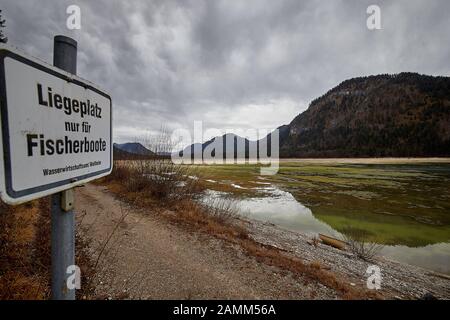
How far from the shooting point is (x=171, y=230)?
9.20 m

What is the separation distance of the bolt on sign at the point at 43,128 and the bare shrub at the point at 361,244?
1300 cm

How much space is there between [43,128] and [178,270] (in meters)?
5.50

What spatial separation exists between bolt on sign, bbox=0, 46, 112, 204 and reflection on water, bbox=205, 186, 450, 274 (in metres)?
15.5

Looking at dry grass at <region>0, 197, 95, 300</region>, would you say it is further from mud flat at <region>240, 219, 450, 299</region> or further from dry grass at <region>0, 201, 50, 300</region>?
mud flat at <region>240, 219, 450, 299</region>

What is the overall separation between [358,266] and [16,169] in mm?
11603

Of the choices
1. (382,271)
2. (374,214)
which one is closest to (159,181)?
(382,271)

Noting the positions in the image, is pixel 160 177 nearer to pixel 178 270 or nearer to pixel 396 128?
pixel 178 270

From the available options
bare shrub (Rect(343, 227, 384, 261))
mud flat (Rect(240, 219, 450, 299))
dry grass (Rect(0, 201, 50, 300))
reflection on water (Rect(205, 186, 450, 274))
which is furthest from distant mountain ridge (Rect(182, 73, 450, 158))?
dry grass (Rect(0, 201, 50, 300))

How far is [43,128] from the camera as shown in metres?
1.45

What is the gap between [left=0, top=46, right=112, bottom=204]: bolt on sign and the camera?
1198mm

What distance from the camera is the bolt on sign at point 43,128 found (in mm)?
1198

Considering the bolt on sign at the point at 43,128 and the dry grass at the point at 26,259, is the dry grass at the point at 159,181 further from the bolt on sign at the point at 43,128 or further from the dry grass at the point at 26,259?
the bolt on sign at the point at 43,128
